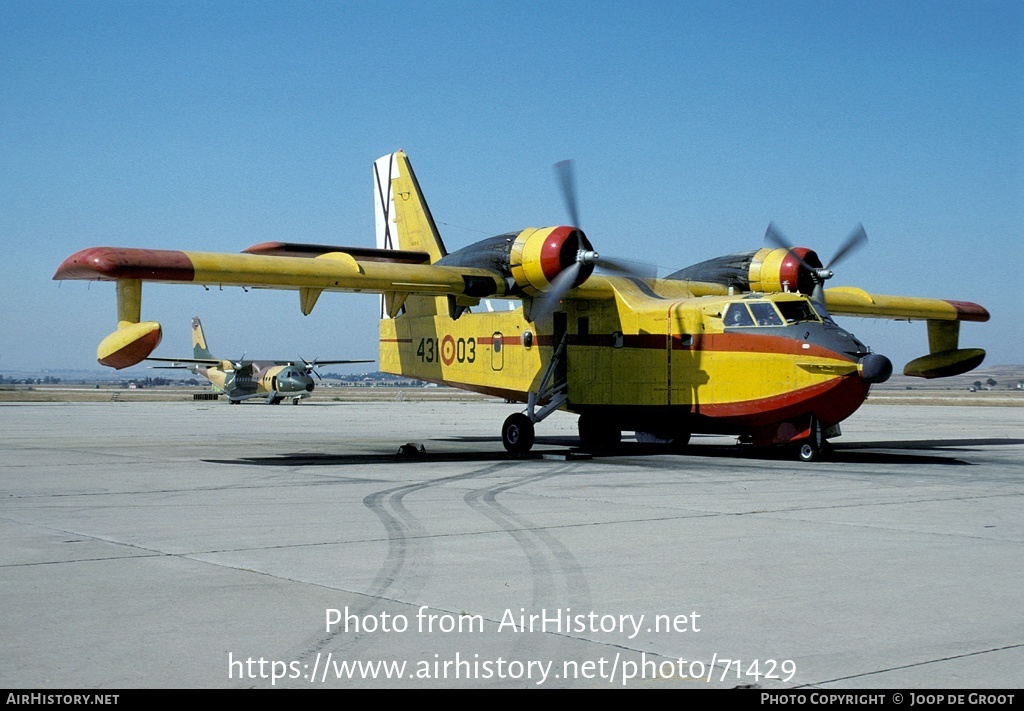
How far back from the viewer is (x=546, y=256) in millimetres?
19812

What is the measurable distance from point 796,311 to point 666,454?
4132 mm

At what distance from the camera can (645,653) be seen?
217 inches

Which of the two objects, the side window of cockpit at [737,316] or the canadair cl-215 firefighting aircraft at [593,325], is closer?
the canadair cl-215 firefighting aircraft at [593,325]

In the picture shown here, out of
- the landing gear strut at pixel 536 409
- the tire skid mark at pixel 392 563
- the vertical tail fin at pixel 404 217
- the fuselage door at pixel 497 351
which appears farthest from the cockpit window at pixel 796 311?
the tire skid mark at pixel 392 563

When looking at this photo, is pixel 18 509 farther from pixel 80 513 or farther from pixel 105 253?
pixel 105 253

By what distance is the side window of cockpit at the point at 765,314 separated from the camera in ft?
63.5

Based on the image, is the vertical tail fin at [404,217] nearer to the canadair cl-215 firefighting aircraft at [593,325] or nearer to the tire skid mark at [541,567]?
the canadair cl-215 firefighting aircraft at [593,325]

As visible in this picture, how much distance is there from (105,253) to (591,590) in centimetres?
1288

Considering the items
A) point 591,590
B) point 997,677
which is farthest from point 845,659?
point 591,590

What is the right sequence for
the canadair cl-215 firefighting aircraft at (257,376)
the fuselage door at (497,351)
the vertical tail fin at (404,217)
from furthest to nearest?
1. the canadair cl-215 firefighting aircraft at (257,376)
2. the vertical tail fin at (404,217)
3. the fuselage door at (497,351)

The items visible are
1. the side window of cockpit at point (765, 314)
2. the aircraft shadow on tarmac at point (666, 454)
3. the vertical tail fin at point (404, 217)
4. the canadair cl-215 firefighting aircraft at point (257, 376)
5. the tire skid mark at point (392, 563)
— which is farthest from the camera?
the canadair cl-215 firefighting aircraft at point (257, 376)

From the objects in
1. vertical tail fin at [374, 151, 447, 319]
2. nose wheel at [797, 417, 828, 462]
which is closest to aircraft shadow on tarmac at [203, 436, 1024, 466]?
nose wheel at [797, 417, 828, 462]

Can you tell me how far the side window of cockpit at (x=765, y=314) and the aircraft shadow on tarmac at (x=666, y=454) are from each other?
267 cm

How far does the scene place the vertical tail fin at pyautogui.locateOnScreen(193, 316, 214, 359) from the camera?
7625cm
